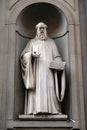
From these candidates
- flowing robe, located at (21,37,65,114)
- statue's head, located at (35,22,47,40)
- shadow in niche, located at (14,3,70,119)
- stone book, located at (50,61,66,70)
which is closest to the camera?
flowing robe, located at (21,37,65,114)

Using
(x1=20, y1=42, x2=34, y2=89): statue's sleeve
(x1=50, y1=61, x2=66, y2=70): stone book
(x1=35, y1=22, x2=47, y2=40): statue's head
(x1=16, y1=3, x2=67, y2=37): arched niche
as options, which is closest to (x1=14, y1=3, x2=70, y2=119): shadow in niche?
(x1=16, y1=3, x2=67, y2=37): arched niche

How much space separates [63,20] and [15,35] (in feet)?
4.30

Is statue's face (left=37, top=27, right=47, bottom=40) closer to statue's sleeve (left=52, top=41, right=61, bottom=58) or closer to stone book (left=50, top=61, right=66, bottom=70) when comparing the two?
statue's sleeve (left=52, top=41, right=61, bottom=58)

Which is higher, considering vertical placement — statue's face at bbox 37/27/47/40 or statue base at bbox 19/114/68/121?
statue's face at bbox 37/27/47/40

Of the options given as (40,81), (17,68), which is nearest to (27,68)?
(17,68)

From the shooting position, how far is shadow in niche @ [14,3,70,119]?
8.01 metres

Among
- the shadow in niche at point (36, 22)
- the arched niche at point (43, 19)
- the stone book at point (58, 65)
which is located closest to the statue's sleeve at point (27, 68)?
the shadow in niche at point (36, 22)

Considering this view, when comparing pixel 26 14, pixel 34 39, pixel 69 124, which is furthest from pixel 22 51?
pixel 69 124

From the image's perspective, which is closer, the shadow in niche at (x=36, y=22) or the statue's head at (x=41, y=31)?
the shadow in niche at (x=36, y=22)

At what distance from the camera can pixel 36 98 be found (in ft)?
25.0

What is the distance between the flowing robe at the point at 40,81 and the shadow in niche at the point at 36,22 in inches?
6.6

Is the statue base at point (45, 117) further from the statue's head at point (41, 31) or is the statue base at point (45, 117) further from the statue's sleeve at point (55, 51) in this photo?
the statue's head at point (41, 31)

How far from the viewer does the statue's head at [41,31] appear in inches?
330

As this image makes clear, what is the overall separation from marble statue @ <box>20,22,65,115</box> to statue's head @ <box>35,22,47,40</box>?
0.66 feet
